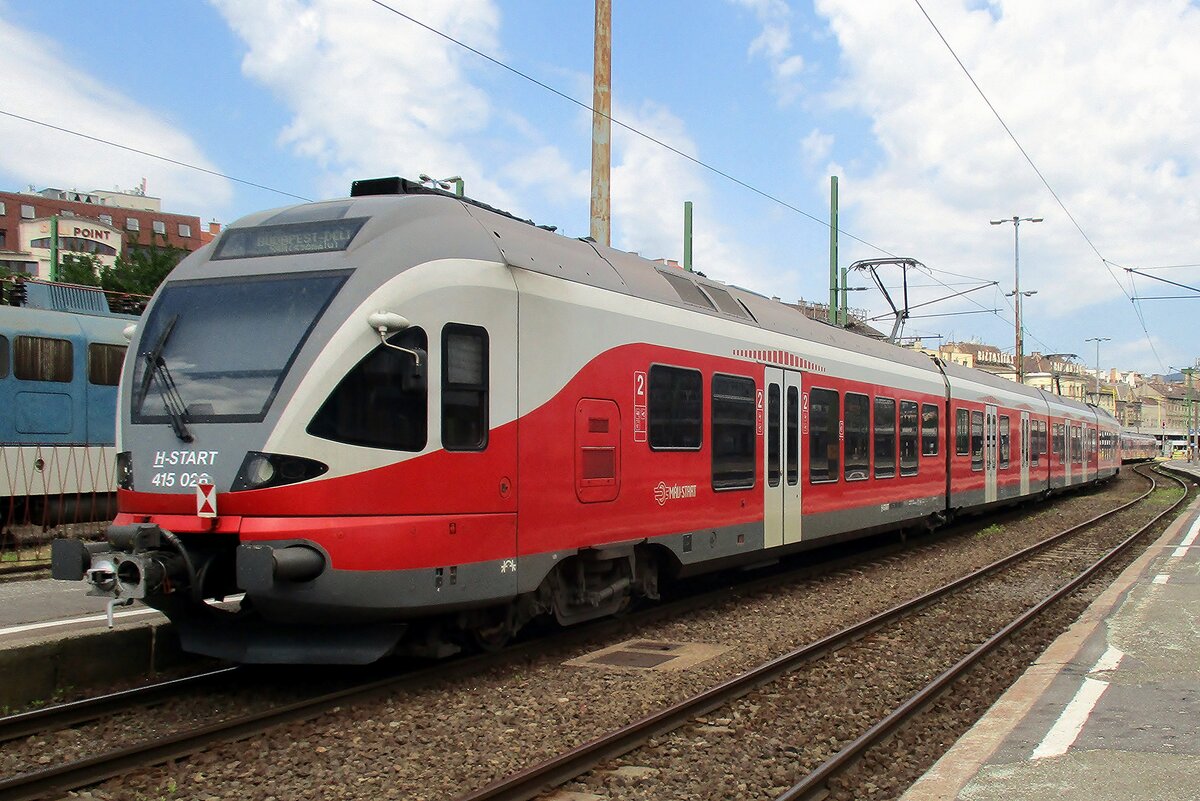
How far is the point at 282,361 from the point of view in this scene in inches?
257

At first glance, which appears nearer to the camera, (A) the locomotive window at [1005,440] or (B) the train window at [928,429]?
(B) the train window at [928,429]

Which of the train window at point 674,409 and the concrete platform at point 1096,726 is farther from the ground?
the train window at point 674,409

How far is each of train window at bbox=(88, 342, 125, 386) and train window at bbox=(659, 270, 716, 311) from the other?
9.11 meters

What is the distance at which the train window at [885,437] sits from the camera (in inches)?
566

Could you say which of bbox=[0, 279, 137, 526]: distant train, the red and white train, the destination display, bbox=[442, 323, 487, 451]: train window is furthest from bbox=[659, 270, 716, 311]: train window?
bbox=[0, 279, 137, 526]: distant train

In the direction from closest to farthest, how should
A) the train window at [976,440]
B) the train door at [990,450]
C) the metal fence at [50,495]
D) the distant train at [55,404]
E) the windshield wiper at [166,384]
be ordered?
the windshield wiper at [166,384] → the metal fence at [50,495] → the distant train at [55,404] → the train window at [976,440] → the train door at [990,450]

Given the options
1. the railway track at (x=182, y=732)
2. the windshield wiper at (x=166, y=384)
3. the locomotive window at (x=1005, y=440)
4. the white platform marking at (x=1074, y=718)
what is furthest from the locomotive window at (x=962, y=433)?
the windshield wiper at (x=166, y=384)

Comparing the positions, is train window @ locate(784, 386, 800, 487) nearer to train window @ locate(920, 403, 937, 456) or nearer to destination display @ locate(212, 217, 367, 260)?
train window @ locate(920, 403, 937, 456)

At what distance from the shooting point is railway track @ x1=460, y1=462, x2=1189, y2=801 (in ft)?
17.2

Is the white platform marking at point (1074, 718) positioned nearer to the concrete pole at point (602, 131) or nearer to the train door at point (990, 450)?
the concrete pole at point (602, 131)

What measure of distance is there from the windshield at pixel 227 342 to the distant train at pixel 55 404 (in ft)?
27.8

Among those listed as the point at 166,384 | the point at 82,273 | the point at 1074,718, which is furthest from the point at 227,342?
the point at 82,273

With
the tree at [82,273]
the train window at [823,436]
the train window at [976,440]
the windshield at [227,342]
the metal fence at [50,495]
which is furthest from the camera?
the tree at [82,273]

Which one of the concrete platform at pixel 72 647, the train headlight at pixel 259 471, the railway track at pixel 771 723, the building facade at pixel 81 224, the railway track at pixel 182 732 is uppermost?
the building facade at pixel 81 224
